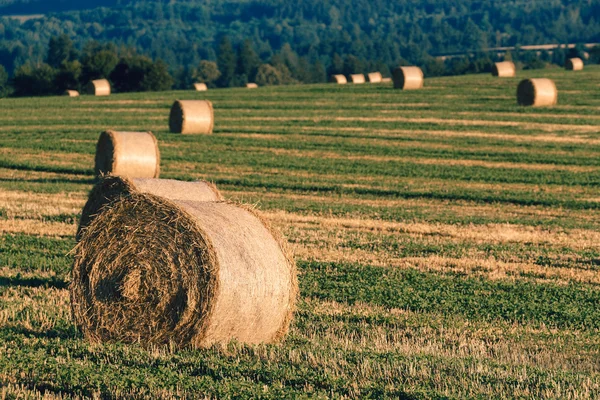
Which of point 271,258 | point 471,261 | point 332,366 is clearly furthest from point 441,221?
point 332,366

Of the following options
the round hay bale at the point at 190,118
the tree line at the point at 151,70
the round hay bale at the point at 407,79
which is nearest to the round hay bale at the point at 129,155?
the round hay bale at the point at 190,118

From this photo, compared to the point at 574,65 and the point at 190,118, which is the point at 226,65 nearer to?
the point at 574,65

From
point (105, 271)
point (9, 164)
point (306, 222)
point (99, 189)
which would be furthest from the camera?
point (9, 164)

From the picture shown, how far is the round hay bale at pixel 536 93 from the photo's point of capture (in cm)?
4384

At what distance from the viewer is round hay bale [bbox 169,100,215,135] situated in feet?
124

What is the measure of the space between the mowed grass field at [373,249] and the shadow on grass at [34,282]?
0.06 metres

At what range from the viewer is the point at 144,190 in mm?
14484

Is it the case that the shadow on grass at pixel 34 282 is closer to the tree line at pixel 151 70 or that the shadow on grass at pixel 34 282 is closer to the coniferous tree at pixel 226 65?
the tree line at pixel 151 70

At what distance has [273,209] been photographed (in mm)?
23062

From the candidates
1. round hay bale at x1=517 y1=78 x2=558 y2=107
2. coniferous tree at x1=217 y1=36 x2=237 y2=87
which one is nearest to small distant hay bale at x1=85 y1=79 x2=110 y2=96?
round hay bale at x1=517 y1=78 x2=558 y2=107

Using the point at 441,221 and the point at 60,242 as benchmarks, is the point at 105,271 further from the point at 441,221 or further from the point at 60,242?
the point at 441,221

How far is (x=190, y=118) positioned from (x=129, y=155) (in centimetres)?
1179

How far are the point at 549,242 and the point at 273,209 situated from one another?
650 centimetres

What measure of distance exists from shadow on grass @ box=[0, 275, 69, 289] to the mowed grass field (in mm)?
56
